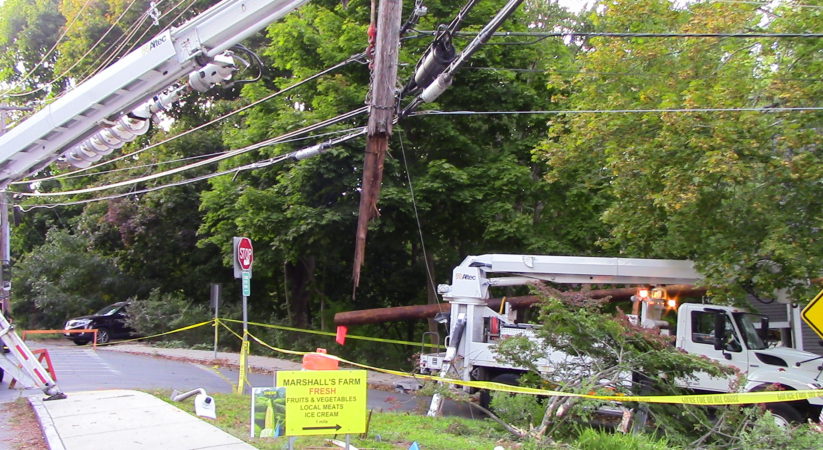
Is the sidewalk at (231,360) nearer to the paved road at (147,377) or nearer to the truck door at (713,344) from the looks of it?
the paved road at (147,377)

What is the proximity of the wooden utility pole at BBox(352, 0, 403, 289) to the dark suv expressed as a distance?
16.4 metres

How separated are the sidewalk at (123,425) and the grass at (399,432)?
0.32 meters

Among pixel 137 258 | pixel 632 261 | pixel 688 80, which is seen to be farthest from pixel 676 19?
pixel 137 258

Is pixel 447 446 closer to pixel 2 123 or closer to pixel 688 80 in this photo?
pixel 688 80

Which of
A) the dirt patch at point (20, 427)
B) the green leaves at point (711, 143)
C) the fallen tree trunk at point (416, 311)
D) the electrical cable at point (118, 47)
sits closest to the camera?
the dirt patch at point (20, 427)

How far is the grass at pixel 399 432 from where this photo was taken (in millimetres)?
7809

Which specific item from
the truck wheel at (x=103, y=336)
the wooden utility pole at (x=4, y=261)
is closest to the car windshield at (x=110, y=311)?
the truck wheel at (x=103, y=336)

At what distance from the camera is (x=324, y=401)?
21.5 feet

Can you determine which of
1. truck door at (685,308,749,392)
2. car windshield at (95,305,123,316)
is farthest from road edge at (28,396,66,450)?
car windshield at (95,305,123,316)

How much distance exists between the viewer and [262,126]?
672 inches

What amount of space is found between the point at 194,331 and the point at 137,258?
5504 millimetres

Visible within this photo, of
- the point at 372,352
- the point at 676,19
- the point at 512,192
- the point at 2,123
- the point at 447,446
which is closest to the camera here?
the point at 447,446

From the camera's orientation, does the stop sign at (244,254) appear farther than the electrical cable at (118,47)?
No

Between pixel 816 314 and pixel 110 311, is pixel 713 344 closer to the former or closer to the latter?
pixel 816 314
